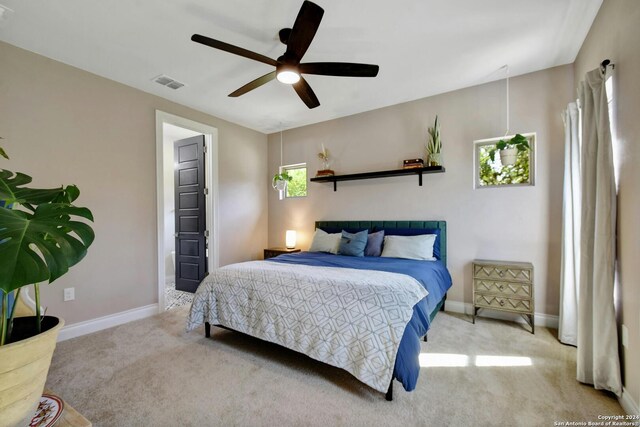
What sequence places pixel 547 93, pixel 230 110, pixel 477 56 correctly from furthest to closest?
pixel 230 110, pixel 547 93, pixel 477 56

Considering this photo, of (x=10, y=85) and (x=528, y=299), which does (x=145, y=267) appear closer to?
(x=10, y=85)

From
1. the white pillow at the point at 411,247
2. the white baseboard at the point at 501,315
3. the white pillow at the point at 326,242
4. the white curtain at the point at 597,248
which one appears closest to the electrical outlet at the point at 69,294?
the white pillow at the point at 326,242

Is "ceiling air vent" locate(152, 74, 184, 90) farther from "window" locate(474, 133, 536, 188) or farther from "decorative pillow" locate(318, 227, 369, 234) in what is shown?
"window" locate(474, 133, 536, 188)

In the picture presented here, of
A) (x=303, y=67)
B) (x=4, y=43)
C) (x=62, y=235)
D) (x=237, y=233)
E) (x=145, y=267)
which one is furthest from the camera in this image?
(x=237, y=233)

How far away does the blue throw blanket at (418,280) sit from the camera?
1769 mm

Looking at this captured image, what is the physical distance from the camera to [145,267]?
347 centimetres

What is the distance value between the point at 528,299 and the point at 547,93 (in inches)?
87.5

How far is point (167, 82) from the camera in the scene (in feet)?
10.8

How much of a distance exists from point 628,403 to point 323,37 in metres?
3.36

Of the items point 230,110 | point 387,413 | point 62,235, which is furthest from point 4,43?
point 387,413

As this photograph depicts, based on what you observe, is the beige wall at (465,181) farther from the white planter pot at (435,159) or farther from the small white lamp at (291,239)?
the small white lamp at (291,239)

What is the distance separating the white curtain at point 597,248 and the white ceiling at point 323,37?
84 centimetres

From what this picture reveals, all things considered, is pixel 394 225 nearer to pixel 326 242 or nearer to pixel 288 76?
pixel 326 242

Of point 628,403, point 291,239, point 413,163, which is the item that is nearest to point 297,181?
point 291,239
